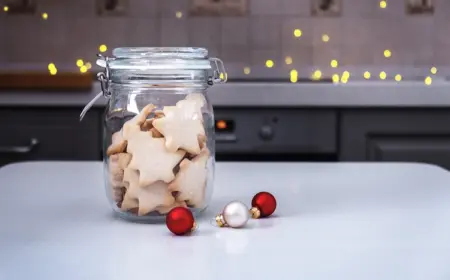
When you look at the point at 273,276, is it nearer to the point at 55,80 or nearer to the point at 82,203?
the point at 82,203

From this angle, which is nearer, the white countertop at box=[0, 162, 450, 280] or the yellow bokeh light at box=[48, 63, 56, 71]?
the white countertop at box=[0, 162, 450, 280]

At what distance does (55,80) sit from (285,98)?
0.66 metres

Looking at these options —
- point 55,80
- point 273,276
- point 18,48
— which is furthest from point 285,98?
point 273,276

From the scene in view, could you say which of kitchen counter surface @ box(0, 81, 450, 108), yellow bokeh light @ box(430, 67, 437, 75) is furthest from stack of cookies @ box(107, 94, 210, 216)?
yellow bokeh light @ box(430, 67, 437, 75)

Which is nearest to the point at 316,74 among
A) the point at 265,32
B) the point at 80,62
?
the point at 265,32

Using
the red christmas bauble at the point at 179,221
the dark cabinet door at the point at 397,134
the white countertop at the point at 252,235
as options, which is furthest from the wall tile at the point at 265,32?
the red christmas bauble at the point at 179,221

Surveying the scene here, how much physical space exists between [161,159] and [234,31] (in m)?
2.01

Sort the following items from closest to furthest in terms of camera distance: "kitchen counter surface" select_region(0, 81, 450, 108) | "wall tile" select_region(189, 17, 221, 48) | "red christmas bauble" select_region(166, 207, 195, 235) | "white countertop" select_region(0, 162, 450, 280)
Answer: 1. "white countertop" select_region(0, 162, 450, 280)
2. "red christmas bauble" select_region(166, 207, 195, 235)
3. "kitchen counter surface" select_region(0, 81, 450, 108)
4. "wall tile" select_region(189, 17, 221, 48)

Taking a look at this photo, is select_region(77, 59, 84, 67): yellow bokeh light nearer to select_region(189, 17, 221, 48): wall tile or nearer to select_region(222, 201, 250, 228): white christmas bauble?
select_region(189, 17, 221, 48): wall tile

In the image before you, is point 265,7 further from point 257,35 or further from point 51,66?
point 51,66

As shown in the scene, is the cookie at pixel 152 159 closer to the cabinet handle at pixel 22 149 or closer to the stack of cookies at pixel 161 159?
the stack of cookies at pixel 161 159

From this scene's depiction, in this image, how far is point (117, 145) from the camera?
771mm

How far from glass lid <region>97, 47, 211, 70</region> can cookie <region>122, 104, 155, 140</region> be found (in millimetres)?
43

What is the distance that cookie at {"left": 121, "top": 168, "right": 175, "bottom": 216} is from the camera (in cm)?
75
